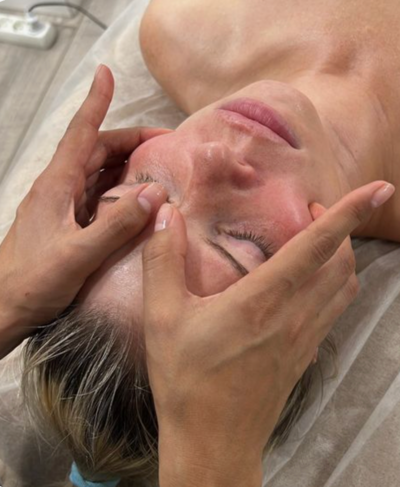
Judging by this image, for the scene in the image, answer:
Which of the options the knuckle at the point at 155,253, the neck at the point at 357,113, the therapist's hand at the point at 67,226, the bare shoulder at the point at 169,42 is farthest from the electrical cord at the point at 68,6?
the knuckle at the point at 155,253

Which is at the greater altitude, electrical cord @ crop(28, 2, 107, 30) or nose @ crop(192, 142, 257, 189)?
nose @ crop(192, 142, 257, 189)

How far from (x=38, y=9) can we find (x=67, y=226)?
1478mm

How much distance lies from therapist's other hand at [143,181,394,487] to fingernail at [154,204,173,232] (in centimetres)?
4

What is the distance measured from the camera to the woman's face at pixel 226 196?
2.47 feet

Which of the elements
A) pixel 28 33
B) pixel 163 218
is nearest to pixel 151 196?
pixel 163 218

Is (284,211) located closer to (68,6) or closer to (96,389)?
(96,389)

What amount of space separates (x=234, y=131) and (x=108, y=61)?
78 centimetres

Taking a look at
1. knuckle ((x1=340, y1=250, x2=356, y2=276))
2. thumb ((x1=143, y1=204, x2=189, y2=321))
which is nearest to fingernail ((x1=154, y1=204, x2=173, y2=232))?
thumb ((x1=143, y1=204, x2=189, y2=321))

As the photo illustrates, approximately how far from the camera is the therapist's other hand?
616 mm

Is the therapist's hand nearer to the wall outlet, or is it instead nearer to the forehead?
the forehead

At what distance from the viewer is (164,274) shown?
649mm

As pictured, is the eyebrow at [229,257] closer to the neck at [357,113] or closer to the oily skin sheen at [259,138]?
the oily skin sheen at [259,138]

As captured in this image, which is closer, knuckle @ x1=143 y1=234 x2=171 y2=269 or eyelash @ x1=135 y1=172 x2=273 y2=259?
knuckle @ x1=143 y1=234 x2=171 y2=269

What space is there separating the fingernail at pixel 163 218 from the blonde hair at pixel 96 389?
0.15 metres
